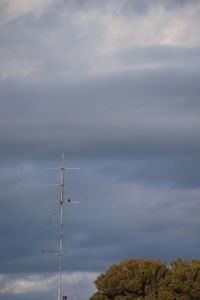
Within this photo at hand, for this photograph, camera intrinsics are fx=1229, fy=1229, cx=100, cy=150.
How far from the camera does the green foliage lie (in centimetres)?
12525

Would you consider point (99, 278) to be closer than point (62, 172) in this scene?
No

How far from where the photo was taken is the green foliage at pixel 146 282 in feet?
411

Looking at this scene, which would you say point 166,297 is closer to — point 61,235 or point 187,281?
point 187,281

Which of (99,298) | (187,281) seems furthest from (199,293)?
(99,298)

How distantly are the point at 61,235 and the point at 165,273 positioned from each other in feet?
75.5

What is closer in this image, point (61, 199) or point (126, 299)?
point (61, 199)

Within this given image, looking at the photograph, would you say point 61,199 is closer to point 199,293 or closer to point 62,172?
point 62,172

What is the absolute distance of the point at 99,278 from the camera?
128750mm

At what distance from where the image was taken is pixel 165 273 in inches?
5020

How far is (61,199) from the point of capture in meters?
110

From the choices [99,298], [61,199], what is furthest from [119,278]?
[61,199]

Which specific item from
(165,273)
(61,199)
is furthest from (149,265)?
(61,199)

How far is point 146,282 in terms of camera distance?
12650 cm

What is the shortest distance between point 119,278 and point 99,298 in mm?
2910
